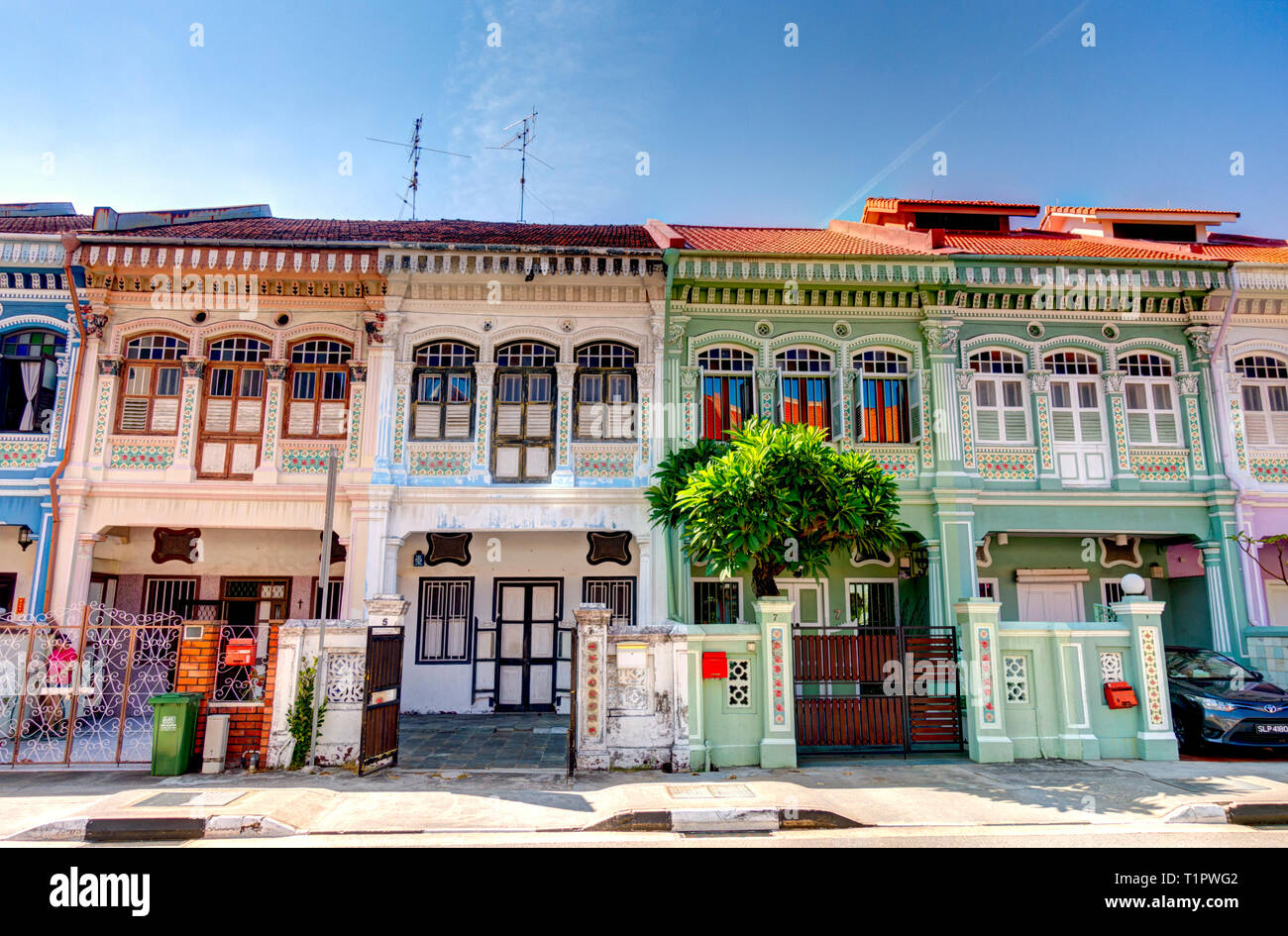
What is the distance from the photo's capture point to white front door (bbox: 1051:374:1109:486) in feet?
46.7

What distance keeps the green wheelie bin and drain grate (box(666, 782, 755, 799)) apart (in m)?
5.59

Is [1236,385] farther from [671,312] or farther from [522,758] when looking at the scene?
[522,758]

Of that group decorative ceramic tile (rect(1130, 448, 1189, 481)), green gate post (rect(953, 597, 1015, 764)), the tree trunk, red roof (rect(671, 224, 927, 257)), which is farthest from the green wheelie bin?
decorative ceramic tile (rect(1130, 448, 1189, 481))

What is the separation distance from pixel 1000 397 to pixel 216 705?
13185mm

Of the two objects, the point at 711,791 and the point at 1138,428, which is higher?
the point at 1138,428

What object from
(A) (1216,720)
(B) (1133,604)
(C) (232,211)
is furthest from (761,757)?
(C) (232,211)

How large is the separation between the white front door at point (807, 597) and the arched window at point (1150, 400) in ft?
20.4

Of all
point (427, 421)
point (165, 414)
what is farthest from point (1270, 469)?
point (165, 414)

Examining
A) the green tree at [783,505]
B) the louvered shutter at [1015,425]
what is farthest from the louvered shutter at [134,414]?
the louvered shutter at [1015,425]

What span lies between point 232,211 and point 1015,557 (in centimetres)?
1765

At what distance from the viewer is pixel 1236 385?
14594 mm

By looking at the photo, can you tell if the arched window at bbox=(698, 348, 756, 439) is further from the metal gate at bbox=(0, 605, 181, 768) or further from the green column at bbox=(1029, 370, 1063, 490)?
the metal gate at bbox=(0, 605, 181, 768)

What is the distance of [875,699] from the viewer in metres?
10.2

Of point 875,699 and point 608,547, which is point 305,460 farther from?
point 875,699
